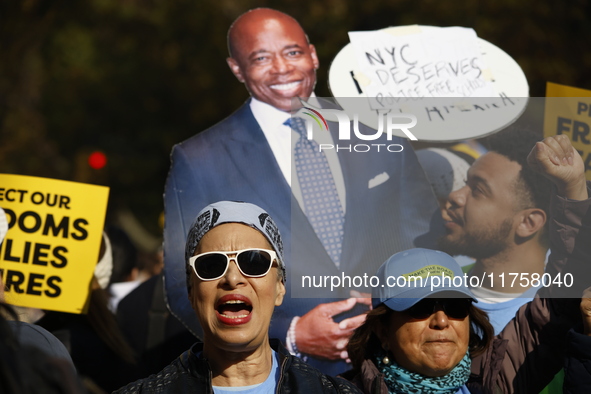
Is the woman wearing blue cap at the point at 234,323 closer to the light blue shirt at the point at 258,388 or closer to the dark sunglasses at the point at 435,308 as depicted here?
the light blue shirt at the point at 258,388

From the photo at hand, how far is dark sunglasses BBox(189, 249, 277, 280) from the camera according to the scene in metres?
2.75

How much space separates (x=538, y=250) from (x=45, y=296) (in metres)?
2.15

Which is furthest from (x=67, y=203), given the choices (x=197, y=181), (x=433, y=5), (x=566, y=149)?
(x=433, y=5)

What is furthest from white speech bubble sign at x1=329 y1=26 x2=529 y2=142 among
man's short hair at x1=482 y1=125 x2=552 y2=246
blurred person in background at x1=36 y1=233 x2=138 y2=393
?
blurred person in background at x1=36 y1=233 x2=138 y2=393

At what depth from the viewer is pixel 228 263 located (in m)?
2.74

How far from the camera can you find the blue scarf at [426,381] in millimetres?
2994

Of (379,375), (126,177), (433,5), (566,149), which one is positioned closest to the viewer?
(379,375)

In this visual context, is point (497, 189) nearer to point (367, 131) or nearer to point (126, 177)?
point (367, 131)

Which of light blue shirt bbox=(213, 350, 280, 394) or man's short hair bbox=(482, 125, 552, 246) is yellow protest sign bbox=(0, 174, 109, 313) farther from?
man's short hair bbox=(482, 125, 552, 246)

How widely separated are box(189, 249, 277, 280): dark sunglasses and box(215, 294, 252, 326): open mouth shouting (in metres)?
0.08

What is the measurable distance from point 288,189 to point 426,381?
102 cm

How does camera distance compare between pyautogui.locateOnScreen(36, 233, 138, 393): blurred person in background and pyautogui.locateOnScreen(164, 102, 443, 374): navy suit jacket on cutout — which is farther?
pyautogui.locateOnScreen(36, 233, 138, 393): blurred person in background

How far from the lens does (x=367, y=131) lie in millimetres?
3584

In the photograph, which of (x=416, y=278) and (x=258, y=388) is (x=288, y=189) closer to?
(x=416, y=278)
